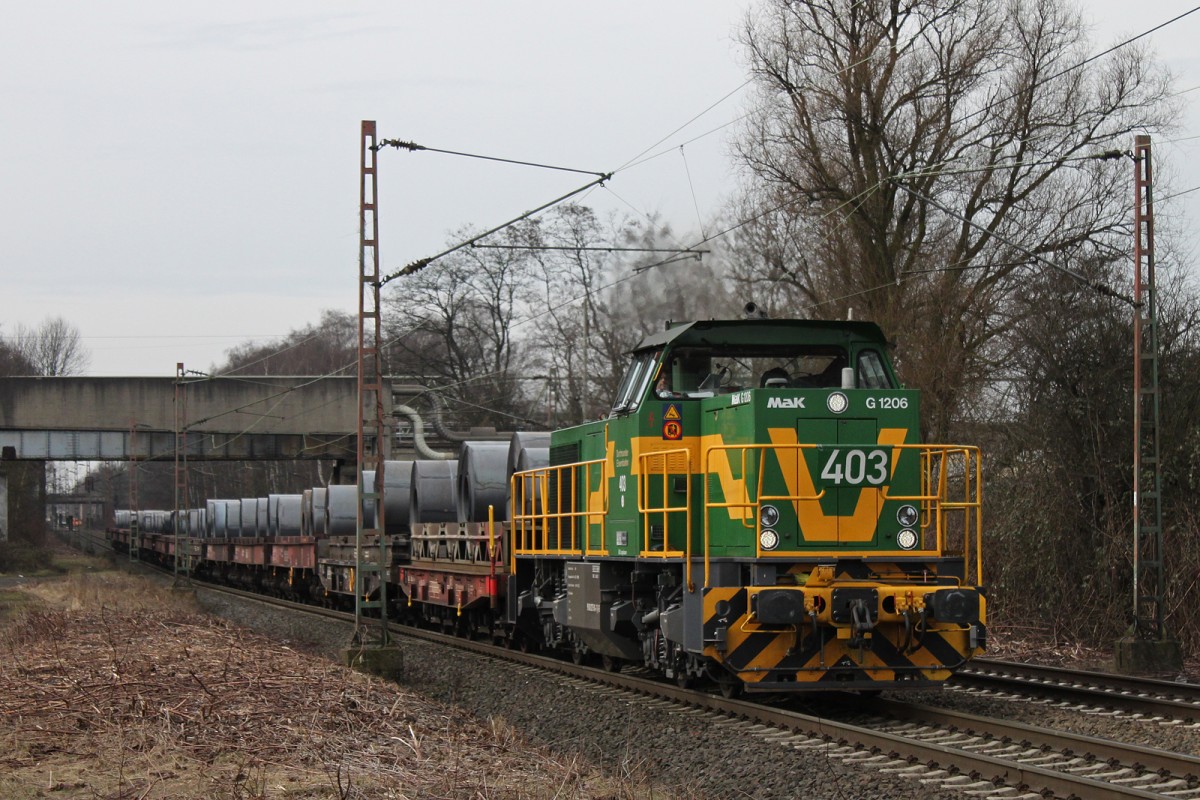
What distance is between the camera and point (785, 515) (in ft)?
32.8

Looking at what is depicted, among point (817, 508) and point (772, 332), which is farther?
point (772, 332)

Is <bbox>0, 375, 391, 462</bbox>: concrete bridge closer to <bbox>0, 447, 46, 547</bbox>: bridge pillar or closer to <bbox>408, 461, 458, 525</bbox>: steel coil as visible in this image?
<bbox>0, 447, 46, 547</bbox>: bridge pillar

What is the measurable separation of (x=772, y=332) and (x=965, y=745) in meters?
3.71

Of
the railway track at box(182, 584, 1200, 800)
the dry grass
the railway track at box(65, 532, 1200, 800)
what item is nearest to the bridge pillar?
the dry grass

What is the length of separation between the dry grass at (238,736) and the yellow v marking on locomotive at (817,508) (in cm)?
277

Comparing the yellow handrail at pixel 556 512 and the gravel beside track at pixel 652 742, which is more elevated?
the yellow handrail at pixel 556 512

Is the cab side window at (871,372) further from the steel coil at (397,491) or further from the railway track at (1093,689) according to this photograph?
the steel coil at (397,491)

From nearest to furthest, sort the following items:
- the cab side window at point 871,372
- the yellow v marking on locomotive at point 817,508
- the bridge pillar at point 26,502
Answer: the yellow v marking on locomotive at point 817,508 < the cab side window at point 871,372 < the bridge pillar at point 26,502

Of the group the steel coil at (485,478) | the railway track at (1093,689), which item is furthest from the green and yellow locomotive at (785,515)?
the steel coil at (485,478)

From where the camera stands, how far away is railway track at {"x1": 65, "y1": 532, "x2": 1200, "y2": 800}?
751 cm

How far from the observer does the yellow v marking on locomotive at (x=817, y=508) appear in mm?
9992

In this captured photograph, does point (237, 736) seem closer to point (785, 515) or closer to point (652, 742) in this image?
point (652, 742)

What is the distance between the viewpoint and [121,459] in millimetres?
45406

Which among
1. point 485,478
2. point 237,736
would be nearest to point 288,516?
point 485,478
